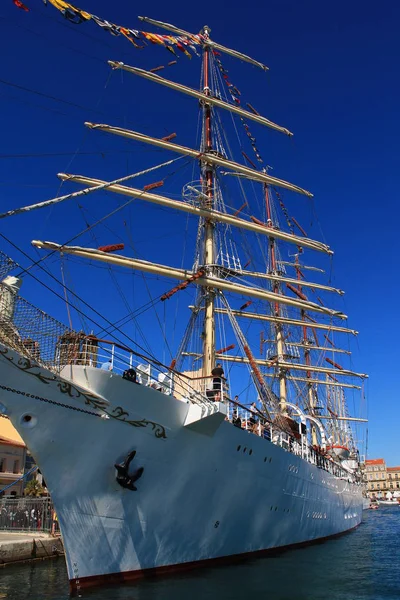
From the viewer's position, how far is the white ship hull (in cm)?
1091

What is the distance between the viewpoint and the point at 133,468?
38.9 ft

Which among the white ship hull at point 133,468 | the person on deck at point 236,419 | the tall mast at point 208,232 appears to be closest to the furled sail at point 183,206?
the tall mast at point 208,232

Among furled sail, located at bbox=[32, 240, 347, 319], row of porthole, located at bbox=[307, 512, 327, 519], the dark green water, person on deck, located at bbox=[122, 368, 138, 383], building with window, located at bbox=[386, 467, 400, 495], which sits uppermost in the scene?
furled sail, located at bbox=[32, 240, 347, 319]

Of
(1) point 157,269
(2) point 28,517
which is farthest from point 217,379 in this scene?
(2) point 28,517

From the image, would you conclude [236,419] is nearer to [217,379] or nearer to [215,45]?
[217,379]

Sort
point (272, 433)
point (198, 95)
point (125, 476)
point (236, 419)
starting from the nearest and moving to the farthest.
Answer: point (125, 476)
point (236, 419)
point (272, 433)
point (198, 95)

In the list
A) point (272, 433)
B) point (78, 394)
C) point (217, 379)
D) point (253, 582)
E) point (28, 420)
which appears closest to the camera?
point (28, 420)

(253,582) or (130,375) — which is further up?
(130,375)

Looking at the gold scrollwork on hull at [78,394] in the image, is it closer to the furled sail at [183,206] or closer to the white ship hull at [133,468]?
the white ship hull at [133,468]

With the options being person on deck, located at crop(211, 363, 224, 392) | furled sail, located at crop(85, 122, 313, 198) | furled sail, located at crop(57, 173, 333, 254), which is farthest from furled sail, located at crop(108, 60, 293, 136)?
person on deck, located at crop(211, 363, 224, 392)

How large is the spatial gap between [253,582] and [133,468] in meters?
4.72

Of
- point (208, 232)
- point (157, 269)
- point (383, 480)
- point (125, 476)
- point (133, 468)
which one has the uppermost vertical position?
point (208, 232)

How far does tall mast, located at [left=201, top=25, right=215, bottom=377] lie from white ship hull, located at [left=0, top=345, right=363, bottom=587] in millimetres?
5134

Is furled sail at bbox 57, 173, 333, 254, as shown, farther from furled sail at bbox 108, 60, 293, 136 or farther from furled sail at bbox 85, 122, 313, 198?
furled sail at bbox 108, 60, 293, 136
